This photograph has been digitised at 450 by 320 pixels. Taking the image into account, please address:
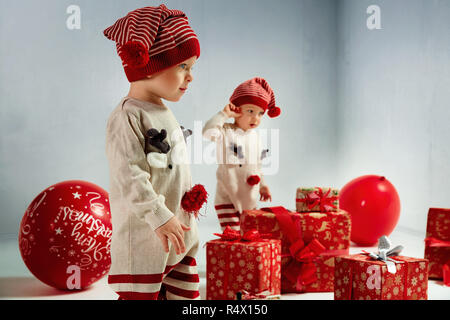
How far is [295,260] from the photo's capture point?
2.96 m

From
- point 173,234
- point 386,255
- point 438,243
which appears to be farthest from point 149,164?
point 438,243

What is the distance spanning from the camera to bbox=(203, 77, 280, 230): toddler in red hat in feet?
10.9

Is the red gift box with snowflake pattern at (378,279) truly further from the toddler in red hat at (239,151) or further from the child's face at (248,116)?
the child's face at (248,116)

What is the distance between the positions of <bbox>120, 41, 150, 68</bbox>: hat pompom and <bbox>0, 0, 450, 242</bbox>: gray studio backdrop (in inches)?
81.0

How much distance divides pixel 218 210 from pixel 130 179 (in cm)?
168

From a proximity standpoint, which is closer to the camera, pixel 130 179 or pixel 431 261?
pixel 130 179

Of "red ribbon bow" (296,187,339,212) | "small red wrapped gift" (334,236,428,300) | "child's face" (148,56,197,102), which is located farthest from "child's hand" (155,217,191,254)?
"red ribbon bow" (296,187,339,212)

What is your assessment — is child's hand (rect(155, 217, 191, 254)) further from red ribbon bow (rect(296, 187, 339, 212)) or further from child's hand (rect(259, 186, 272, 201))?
child's hand (rect(259, 186, 272, 201))

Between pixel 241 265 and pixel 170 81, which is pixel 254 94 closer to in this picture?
pixel 241 265

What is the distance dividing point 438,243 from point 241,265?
130cm

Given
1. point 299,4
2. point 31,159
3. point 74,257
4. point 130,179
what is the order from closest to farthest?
1. point 130,179
2. point 74,257
3. point 31,159
4. point 299,4

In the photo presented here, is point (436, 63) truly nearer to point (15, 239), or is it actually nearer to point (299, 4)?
point (299, 4)

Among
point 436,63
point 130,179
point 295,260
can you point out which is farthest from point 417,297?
point 436,63

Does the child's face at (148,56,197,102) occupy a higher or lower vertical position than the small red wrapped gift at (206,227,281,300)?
higher
